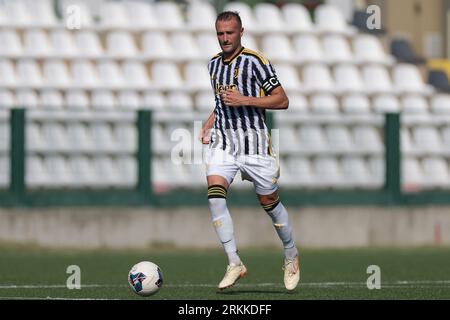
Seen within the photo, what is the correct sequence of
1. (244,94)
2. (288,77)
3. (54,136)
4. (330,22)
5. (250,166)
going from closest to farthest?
(244,94) < (250,166) < (54,136) < (288,77) < (330,22)

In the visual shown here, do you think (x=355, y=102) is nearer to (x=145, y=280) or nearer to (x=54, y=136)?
(x=54, y=136)

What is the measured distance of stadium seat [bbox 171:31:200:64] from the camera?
23.1 m

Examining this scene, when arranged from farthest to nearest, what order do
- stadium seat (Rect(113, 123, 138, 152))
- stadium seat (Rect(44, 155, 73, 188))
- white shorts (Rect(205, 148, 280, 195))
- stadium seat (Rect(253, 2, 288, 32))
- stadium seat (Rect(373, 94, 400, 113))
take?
stadium seat (Rect(253, 2, 288, 32)), stadium seat (Rect(373, 94, 400, 113)), stadium seat (Rect(113, 123, 138, 152)), stadium seat (Rect(44, 155, 73, 188)), white shorts (Rect(205, 148, 280, 195))

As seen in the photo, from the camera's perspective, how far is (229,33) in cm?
1138

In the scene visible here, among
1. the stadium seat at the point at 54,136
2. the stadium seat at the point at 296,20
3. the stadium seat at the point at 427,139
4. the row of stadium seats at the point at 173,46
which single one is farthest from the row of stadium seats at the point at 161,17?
the stadium seat at the point at 54,136

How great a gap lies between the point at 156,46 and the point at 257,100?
11.9 m

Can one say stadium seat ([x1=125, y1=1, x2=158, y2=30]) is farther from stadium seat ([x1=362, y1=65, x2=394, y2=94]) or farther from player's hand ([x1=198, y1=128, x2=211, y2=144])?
player's hand ([x1=198, y1=128, x2=211, y2=144])

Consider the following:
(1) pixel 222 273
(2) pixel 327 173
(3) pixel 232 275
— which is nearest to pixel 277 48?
(2) pixel 327 173

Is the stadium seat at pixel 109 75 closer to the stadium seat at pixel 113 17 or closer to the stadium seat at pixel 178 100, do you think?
the stadium seat at pixel 178 100

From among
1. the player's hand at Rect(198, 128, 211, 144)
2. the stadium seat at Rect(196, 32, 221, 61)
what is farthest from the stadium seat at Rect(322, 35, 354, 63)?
the player's hand at Rect(198, 128, 211, 144)

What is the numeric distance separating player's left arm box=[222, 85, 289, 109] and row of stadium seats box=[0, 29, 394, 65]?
37.3 ft

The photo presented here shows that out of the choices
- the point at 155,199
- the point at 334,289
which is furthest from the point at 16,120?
the point at 334,289

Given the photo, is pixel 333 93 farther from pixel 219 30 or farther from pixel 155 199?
pixel 219 30
